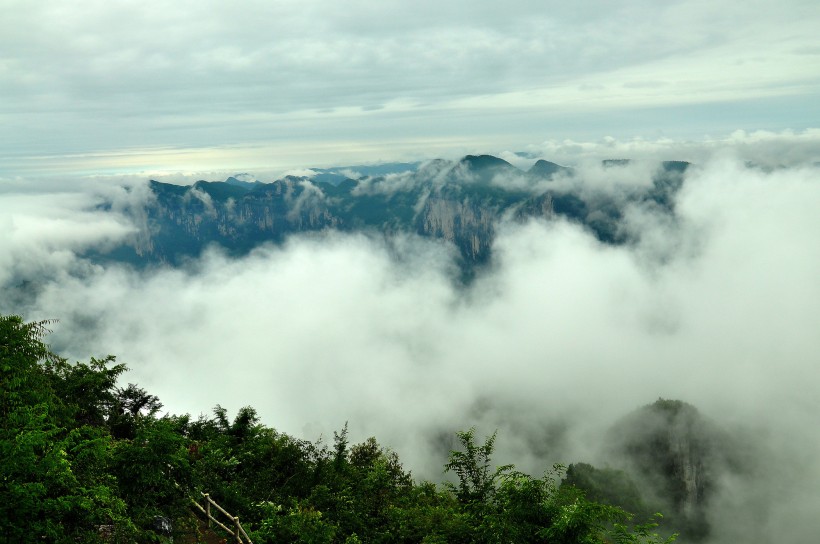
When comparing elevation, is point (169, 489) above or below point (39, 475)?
below

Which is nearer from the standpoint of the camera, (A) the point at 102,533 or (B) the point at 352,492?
(A) the point at 102,533

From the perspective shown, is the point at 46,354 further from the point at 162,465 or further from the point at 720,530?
the point at 720,530

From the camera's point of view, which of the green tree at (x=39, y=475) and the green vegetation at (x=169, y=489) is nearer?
the green tree at (x=39, y=475)

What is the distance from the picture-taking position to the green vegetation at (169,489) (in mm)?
16016

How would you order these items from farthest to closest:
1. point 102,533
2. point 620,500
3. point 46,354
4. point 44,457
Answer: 1. point 620,500
2. point 46,354
3. point 102,533
4. point 44,457

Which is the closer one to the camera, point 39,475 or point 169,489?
point 39,475

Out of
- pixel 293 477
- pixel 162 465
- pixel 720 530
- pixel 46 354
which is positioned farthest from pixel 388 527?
pixel 720 530

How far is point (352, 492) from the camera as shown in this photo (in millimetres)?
43719

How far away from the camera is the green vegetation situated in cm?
1602

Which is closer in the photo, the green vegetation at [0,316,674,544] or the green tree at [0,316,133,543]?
the green tree at [0,316,133,543]

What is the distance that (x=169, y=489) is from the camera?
24.3m

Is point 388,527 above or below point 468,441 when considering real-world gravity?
below

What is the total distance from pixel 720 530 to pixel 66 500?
238m

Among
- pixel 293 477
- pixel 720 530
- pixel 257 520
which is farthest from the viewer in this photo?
pixel 720 530
